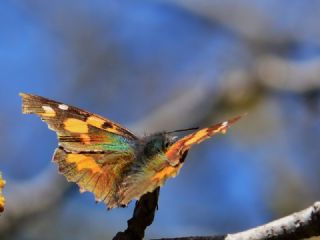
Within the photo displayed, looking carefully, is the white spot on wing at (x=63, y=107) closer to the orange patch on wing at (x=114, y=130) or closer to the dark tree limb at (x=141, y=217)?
the orange patch on wing at (x=114, y=130)

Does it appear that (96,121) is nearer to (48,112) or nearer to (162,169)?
(48,112)

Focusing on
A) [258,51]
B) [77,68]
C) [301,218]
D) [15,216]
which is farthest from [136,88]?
[301,218]

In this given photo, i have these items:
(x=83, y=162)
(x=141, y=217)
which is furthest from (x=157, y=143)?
(x=141, y=217)

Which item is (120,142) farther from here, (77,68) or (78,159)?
(77,68)

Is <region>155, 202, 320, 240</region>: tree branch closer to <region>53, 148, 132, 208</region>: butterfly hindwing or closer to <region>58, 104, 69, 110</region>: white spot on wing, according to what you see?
<region>53, 148, 132, 208</region>: butterfly hindwing

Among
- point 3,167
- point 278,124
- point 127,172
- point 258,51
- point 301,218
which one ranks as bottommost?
point 301,218

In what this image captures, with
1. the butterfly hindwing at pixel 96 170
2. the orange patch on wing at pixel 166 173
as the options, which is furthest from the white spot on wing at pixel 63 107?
the orange patch on wing at pixel 166 173
